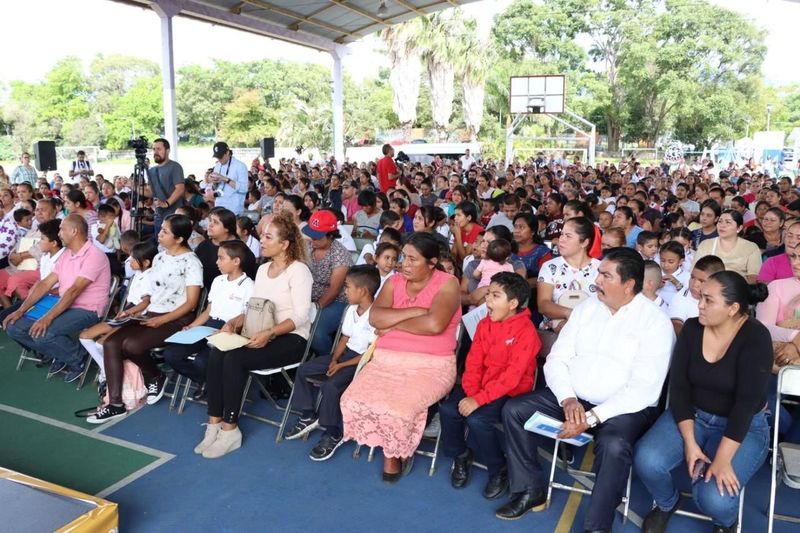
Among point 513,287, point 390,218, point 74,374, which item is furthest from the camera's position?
point 390,218

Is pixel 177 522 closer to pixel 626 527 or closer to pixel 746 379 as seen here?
pixel 626 527

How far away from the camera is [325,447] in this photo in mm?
3768

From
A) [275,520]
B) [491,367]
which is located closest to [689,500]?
[491,367]

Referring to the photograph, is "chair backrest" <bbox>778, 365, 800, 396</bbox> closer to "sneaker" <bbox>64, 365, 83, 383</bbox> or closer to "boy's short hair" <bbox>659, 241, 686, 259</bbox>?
"boy's short hair" <bbox>659, 241, 686, 259</bbox>

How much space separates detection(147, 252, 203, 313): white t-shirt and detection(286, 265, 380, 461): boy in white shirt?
1.23m

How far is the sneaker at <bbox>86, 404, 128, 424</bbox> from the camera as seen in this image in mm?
4266

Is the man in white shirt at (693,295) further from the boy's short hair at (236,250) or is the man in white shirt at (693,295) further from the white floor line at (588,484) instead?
the boy's short hair at (236,250)

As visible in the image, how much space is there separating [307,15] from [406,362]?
52.7ft

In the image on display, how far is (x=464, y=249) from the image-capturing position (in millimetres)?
6094

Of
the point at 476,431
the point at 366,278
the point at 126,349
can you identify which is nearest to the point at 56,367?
the point at 126,349

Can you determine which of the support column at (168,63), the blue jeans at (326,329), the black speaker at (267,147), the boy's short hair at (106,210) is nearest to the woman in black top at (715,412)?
the blue jeans at (326,329)

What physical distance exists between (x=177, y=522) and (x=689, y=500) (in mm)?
2542

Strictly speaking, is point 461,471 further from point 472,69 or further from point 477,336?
point 472,69

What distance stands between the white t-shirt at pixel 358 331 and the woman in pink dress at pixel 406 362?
27 centimetres
